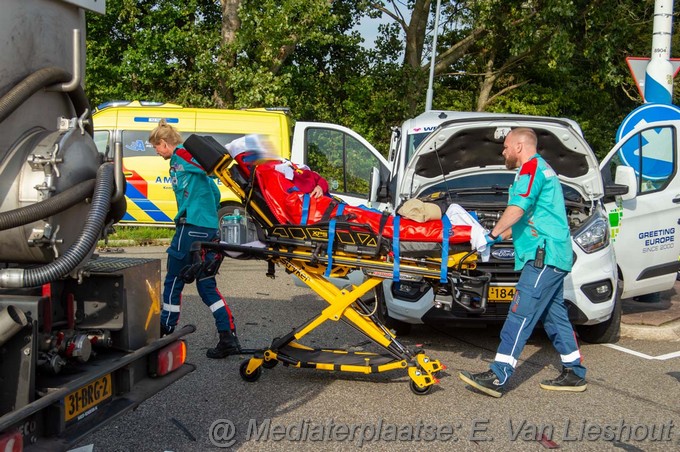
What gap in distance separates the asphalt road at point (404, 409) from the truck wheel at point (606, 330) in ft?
0.60

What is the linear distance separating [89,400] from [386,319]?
416cm

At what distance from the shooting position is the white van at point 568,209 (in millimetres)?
6824

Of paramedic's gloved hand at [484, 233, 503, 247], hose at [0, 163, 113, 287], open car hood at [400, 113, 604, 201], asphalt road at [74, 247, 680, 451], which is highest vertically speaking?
open car hood at [400, 113, 604, 201]

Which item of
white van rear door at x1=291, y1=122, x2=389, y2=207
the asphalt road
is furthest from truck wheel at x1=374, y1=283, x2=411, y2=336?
white van rear door at x1=291, y1=122, x2=389, y2=207

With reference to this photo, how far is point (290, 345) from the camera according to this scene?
6.02 m

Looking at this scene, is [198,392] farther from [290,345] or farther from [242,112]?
[242,112]

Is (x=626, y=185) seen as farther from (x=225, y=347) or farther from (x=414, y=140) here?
(x=225, y=347)

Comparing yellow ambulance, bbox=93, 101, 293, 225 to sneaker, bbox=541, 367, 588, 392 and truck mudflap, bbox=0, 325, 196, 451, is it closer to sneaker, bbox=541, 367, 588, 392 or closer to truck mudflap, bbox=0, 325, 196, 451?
sneaker, bbox=541, 367, 588, 392

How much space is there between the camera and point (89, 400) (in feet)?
11.7

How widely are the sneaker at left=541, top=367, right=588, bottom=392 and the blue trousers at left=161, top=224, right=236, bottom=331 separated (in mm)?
2622

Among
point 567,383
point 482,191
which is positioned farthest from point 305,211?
point 482,191

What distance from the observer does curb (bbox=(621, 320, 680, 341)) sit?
7.88 meters

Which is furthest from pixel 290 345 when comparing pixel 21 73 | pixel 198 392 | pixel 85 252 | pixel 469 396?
pixel 21 73

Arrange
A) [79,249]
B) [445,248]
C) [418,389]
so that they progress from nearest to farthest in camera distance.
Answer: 1. [79,249]
2. [445,248]
3. [418,389]
